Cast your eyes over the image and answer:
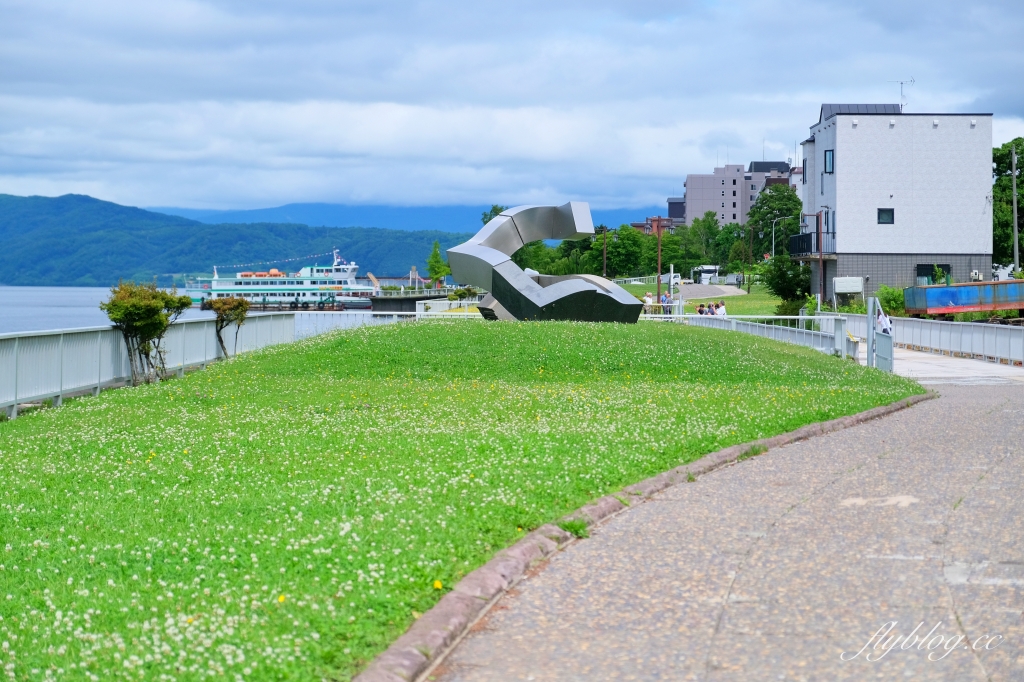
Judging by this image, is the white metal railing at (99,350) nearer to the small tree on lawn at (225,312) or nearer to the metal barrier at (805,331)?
the metal barrier at (805,331)

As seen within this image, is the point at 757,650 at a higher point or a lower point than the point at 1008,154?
lower

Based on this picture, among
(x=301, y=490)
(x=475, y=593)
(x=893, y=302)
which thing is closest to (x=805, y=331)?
(x=301, y=490)

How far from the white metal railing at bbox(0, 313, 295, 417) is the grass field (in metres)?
0.60

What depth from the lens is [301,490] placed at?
962 centimetres

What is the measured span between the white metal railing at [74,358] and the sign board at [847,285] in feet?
148

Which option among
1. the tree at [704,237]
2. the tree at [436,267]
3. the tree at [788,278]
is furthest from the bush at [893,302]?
the tree at [436,267]

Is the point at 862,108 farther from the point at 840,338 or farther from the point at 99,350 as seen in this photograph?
the point at 99,350

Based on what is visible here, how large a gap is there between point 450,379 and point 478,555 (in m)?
15.1

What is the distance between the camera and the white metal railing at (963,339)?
32.2 metres

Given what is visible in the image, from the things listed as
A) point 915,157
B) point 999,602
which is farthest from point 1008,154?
point 999,602

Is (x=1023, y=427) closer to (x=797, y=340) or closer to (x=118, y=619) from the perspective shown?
(x=118, y=619)

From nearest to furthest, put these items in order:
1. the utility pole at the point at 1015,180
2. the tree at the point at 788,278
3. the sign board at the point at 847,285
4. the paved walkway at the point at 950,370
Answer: the paved walkway at the point at 950,370, the utility pole at the point at 1015,180, the sign board at the point at 847,285, the tree at the point at 788,278

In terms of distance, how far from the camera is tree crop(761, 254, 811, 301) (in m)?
72.6

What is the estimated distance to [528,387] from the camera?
20.5 meters
